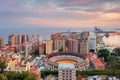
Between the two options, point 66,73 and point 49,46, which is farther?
point 49,46

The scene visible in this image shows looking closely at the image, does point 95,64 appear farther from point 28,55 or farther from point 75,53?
point 28,55

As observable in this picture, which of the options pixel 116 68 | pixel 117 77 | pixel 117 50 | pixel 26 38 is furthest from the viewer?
pixel 26 38

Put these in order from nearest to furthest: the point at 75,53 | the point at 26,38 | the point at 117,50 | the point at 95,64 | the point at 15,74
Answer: the point at 15,74 < the point at 95,64 < the point at 75,53 < the point at 117,50 < the point at 26,38

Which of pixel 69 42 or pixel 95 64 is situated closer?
pixel 95 64

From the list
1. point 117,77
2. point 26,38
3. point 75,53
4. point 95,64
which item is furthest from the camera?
point 26,38

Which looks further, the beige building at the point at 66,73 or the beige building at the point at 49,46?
the beige building at the point at 49,46

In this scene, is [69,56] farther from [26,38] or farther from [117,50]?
[26,38]

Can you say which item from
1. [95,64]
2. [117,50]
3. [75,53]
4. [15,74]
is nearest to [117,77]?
[95,64]

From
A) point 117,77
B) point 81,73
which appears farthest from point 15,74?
point 117,77

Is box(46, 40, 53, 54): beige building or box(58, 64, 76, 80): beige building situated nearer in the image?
box(58, 64, 76, 80): beige building
